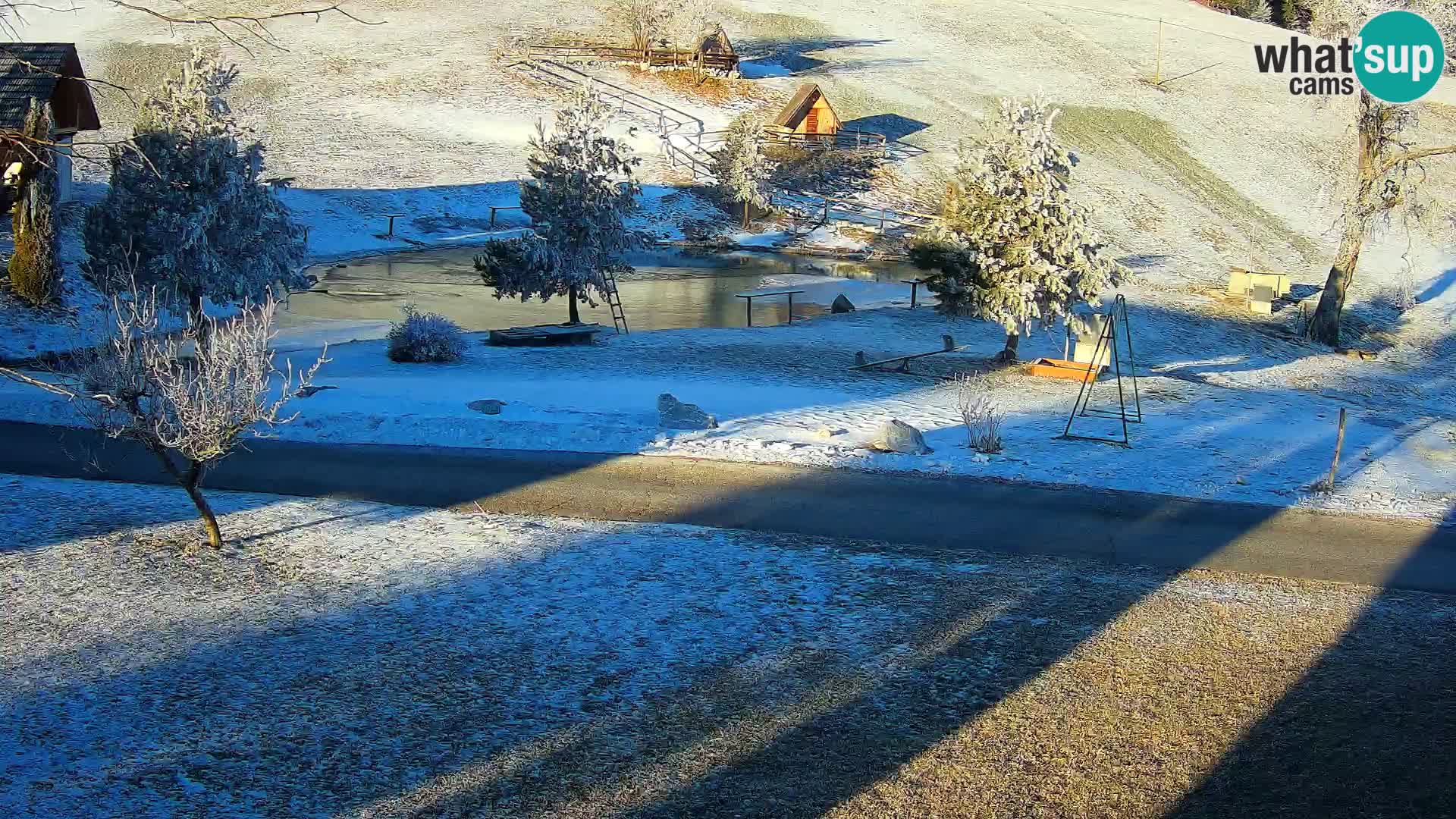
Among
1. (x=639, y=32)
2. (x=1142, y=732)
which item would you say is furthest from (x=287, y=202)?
(x=1142, y=732)

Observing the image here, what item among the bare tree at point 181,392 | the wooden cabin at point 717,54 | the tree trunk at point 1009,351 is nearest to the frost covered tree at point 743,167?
the wooden cabin at point 717,54

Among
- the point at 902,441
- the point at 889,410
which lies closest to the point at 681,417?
the point at 902,441

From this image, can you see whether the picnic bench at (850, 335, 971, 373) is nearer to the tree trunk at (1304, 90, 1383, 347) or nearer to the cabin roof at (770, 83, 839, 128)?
the tree trunk at (1304, 90, 1383, 347)

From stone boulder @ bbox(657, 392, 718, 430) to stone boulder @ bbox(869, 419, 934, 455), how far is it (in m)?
2.47

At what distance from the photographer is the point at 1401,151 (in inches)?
1169

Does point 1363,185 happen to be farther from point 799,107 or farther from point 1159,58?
point 1159,58

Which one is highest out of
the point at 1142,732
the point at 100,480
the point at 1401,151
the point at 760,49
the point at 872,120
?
the point at 760,49

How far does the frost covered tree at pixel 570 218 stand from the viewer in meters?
27.2

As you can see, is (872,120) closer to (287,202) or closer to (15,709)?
(287,202)

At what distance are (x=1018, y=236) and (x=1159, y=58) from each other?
56006 mm

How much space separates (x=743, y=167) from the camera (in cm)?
4731

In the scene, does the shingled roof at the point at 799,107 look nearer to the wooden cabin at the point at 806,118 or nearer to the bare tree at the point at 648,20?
the wooden cabin at the point at 806,118

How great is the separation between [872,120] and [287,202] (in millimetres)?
30356
